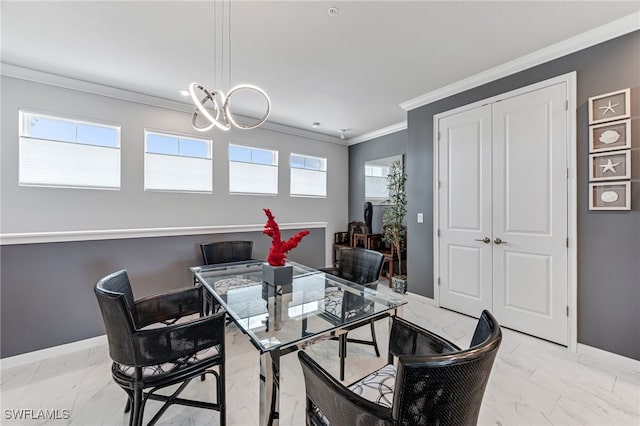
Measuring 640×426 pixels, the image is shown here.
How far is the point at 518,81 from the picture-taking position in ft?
8.74

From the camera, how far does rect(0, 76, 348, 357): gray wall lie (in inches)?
90.4

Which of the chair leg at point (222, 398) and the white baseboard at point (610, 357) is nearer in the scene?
the chair leg at point (222, 398)

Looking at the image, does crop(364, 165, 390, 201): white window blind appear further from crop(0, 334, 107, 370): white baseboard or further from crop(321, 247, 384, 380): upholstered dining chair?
crop(0, 334, 107, 370): white baseboard

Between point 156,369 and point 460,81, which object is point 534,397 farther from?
point 460,81

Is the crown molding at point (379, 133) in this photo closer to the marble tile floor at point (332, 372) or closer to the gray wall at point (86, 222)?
the gray wall at point (86, 222)

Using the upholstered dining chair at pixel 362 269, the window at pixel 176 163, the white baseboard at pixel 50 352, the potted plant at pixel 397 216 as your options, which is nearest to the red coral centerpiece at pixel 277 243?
the upholstered dining chair at pixel 362 269

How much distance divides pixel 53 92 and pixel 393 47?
353 centimetres

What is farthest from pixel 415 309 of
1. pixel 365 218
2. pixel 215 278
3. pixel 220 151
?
pixel 220 151

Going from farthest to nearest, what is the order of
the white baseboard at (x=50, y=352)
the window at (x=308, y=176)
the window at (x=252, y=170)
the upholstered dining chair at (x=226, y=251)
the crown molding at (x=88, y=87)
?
the window at (x=308, y=176)
the window at (x=252, y=170)
the upholstered dining chair at (x=226, y=251)
the crown molding at (x=88, y=87)
the white baseboard at (x=50, y=352)

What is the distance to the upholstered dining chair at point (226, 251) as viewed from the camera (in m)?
3.08

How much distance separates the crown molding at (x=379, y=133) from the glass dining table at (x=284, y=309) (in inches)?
125

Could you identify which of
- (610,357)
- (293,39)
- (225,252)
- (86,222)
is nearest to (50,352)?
(86,222)

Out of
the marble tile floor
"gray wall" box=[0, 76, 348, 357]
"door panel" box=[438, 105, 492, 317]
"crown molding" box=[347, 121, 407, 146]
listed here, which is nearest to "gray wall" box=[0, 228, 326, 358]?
"gray wall" box=[0, 76, 348, 357]

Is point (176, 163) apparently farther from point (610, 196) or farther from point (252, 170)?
point (610, 196)
